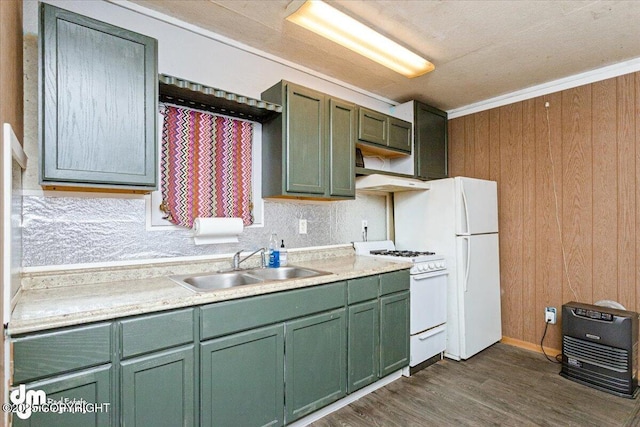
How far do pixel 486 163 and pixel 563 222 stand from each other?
934 mm

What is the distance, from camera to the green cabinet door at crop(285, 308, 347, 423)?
1.89 m

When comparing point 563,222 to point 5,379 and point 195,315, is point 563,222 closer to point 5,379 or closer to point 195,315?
point 195,315

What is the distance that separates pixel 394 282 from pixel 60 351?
201 centimetres

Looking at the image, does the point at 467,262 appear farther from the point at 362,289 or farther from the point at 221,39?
the point at 221,39

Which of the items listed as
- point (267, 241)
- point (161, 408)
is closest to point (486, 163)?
point (267, 241)

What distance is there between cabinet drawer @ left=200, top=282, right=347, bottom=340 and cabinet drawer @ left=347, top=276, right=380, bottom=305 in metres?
0.06

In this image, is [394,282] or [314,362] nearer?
[314,362]

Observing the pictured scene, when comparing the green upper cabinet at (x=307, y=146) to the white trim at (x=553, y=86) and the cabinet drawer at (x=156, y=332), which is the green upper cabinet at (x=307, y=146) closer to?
the cabinet drawer at (x=156, y=332)

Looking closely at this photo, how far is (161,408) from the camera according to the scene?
4.72 feet

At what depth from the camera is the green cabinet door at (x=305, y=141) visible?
2.34m

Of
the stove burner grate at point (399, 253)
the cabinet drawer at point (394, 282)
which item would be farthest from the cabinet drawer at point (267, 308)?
the stove burner grate at point (399, 253)

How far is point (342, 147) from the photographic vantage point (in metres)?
2.65

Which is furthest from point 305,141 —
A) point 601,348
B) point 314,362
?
point 601,348

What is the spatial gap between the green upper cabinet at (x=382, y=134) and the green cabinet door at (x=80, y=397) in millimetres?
2370
